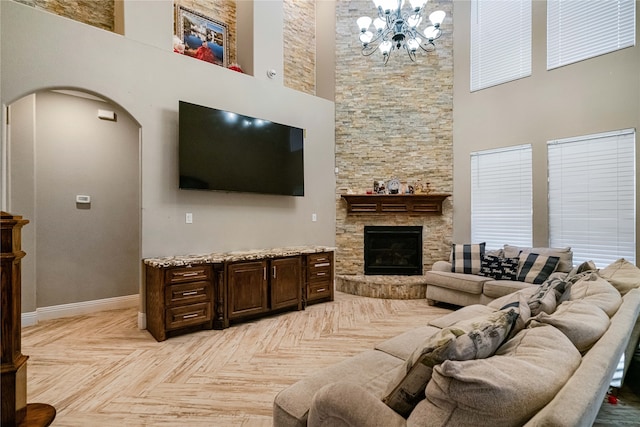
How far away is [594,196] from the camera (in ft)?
13.8

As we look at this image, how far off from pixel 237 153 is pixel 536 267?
403 centimetres

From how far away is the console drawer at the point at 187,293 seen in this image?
3248mm

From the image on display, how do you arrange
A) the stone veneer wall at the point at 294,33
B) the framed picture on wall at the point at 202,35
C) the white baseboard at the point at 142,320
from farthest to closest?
the stone veneer wall at the point at 294,33, the framed picture on wall at the point at 202,35, the white baseboard at the point at 142,320

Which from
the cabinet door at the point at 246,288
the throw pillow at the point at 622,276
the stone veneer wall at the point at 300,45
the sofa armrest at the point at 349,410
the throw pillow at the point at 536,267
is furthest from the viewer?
the stone veneer wall at the point at 300,45

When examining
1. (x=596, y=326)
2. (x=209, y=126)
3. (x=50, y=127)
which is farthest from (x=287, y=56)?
(x=596, y=326)

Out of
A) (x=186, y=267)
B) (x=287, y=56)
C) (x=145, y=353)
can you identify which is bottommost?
(x=145, y=353)

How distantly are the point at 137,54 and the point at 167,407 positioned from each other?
3.49 meters

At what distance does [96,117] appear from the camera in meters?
4.24

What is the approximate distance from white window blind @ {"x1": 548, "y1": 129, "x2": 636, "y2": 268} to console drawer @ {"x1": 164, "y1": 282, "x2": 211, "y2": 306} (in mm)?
4668

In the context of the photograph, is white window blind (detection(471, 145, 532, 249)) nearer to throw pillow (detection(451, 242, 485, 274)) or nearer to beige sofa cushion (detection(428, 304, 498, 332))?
throw pillow (detection(451, 242, 485, 274))

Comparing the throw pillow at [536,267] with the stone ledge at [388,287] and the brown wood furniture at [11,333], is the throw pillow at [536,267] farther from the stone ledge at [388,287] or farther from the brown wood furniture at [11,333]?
the brown wood furniture at [11,333]

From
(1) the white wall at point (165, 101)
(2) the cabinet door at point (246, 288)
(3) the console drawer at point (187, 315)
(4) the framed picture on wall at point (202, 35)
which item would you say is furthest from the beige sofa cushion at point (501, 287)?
(4) the framed picture on wall at point (202, 35)

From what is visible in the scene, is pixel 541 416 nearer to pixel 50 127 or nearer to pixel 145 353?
pixel 145 353

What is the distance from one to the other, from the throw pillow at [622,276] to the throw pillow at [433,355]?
65.7 inches
